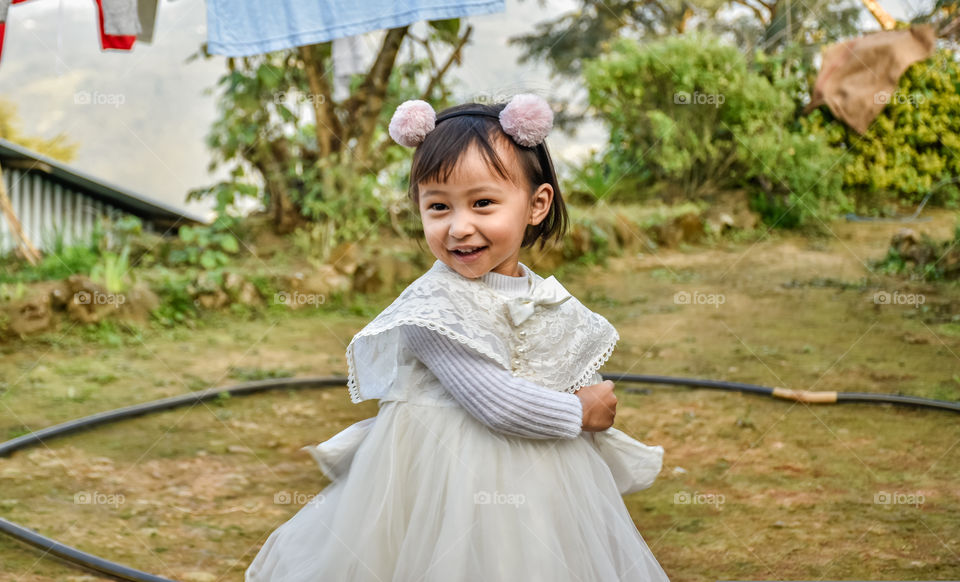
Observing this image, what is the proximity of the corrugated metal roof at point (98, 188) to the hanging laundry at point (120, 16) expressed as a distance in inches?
167

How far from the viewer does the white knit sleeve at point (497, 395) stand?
1550 mm

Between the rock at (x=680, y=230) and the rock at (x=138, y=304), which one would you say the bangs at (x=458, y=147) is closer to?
the rock at (x=138, y=304)

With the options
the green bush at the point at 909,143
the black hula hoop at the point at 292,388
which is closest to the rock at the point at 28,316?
the black hula hoop at the point at 292,388

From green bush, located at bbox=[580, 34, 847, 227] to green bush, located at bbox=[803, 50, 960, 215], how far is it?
0.30 metres

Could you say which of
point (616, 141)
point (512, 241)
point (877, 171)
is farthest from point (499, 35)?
point (512, 241)

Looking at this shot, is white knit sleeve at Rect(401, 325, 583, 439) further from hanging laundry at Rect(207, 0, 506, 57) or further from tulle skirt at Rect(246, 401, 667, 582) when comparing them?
hanging laundry at Rect(207, 0, 506, 57)

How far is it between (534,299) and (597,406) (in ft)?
0.78

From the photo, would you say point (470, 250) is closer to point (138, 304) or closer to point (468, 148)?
point (468, 148)

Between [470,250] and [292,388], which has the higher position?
[470,250]

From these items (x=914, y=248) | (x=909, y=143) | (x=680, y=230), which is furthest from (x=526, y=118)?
(x=909, y=143)

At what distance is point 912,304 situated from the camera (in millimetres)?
5543

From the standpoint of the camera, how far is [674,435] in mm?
3615

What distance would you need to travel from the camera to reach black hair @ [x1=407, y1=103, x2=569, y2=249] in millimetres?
1562

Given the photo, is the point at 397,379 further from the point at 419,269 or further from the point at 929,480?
the point at 419,269
